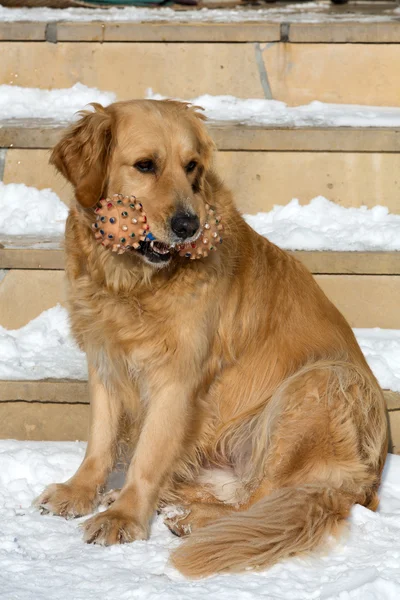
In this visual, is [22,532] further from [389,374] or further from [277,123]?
[277,123]

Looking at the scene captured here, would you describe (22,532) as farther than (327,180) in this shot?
No

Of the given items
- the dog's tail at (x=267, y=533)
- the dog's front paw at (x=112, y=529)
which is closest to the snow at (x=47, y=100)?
the dog's front paw at (x=112, y=529)

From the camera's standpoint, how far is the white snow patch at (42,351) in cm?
381

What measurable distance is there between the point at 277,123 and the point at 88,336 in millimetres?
2147

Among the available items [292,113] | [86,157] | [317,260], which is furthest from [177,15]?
[86,157]

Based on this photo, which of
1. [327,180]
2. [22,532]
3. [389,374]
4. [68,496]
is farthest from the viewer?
[327,180]

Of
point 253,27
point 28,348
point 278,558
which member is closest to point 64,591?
point 278,558

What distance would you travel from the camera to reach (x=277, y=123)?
4867 mm

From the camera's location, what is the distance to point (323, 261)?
13.8 feet

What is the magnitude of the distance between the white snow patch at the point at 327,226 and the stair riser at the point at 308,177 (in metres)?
0.05

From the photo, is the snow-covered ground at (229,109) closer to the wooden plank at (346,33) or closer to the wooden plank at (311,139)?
the wooden plank at (311,139)

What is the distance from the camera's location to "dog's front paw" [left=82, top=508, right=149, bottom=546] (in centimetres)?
289

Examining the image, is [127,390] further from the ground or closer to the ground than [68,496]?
further from the ground

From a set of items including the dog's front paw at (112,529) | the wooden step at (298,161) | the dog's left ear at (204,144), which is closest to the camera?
the dog's front paw at (112,529)
